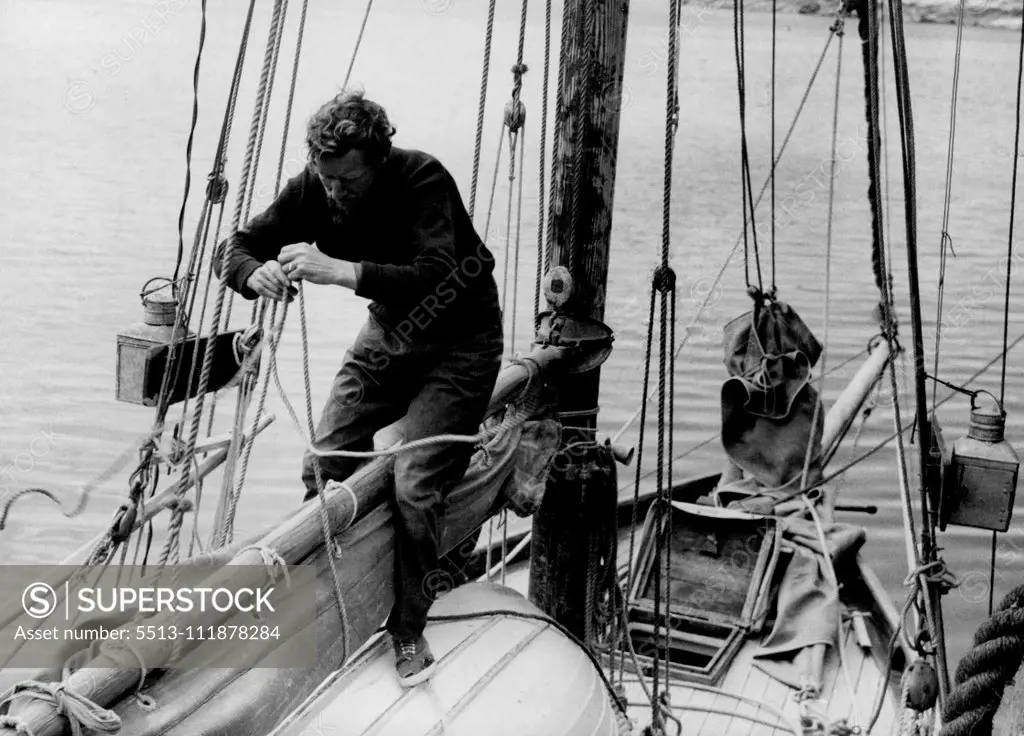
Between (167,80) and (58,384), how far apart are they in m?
18.4

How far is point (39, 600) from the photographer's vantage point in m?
2.65

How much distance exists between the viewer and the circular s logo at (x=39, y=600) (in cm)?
261

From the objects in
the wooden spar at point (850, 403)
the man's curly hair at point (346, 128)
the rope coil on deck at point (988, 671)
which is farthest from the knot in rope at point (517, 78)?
the rope coil on deck at point (988, 671)

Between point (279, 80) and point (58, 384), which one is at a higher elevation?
point (279, 80)

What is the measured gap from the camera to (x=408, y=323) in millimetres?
3117

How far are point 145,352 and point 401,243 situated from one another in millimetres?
1011

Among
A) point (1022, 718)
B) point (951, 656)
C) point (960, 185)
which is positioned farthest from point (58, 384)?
point (960, 185)

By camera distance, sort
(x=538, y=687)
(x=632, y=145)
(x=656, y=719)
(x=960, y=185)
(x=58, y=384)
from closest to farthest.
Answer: (x=538, y=687) < (x=656, y=719) < (x=58, y=384) < (x=960, y=185) < (x=632, y=145)

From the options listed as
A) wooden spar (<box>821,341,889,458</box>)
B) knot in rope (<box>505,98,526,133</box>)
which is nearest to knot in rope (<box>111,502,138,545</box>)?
knot in rope (<box>505,98,526,133</box>)

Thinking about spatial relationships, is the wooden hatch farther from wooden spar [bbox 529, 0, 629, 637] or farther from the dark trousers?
the dark trousers

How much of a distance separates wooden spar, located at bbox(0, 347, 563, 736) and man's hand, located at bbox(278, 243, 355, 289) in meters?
0.57

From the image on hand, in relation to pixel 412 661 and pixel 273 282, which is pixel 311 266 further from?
pixel 412 661

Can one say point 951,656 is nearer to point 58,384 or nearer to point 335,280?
point 335,280

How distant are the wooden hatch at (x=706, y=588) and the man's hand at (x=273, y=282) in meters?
2.95
